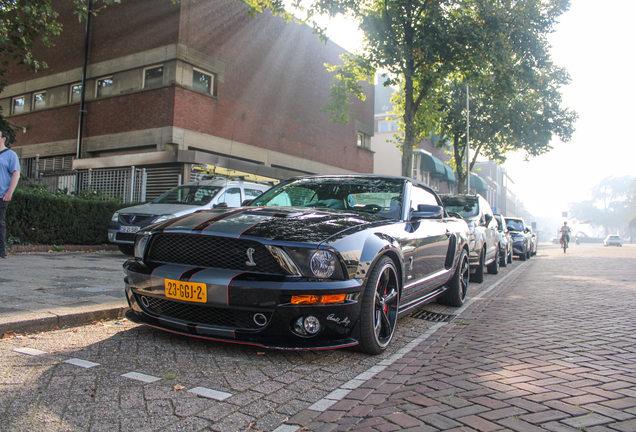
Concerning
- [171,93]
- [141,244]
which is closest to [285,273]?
[141,244]

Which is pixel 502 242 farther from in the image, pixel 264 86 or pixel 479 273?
pixel 264 86

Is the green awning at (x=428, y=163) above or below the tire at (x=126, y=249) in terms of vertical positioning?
above

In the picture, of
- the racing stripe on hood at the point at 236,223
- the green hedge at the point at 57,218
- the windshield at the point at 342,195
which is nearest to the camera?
the racing stripe on hood at the point at 236,223

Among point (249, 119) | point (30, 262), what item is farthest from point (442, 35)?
point (30, 262)

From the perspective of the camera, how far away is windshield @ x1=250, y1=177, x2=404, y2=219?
15.3 ft

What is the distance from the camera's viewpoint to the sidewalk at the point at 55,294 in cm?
396

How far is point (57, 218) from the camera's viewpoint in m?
11.1

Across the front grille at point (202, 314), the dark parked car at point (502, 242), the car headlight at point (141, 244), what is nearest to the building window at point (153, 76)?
the dark parked car at point (502, 242)

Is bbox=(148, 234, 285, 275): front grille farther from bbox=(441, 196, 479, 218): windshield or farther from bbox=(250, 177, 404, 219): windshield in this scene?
bbox=(441, 196, 479, 218): windshield

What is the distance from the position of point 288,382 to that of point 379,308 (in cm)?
109

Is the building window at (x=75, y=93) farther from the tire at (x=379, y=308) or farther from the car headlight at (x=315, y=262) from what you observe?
the car headlight at (x=315, y=262)

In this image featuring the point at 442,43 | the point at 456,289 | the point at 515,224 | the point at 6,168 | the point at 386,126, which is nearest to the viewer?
the point at 456,289

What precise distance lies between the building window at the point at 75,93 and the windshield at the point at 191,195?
1231 cm

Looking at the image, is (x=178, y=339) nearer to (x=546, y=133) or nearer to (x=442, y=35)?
(x=442, y=35)
